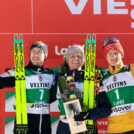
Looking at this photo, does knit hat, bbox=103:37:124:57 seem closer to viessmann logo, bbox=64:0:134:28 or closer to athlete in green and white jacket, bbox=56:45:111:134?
athlete in green and white jacket, bbox=56:45:111:134

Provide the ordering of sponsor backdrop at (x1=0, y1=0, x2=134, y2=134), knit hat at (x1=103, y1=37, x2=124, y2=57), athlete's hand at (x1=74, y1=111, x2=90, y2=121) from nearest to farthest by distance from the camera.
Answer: athlete's hand at (x1=74, y1=111, x2=90, y2=121)
knit hat at (x1=103, y1=37, x2=124, y2=57)
sponsor backdrop at (x1=0, y1=0, x2=134, y2=134)

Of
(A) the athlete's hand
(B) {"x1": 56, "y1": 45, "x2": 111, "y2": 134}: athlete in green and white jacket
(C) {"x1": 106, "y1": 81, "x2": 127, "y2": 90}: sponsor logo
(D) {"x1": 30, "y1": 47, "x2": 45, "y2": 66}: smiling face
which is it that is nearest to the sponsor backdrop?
(D) {"x1": 30, "y1": 47, "x2": 45, "y2": 66}: smiling face

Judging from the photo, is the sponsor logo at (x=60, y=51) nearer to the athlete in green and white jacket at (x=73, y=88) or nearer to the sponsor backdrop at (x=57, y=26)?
the sponsor backdrop at (x=57, y=26)

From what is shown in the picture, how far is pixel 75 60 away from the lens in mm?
3348

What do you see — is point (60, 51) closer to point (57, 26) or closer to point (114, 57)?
point (57, 26)

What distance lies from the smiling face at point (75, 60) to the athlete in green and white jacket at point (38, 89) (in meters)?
0.32

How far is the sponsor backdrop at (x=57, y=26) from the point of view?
4293mm

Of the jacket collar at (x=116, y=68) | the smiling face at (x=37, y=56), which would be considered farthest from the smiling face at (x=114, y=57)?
the smiling face at (x=37, y=56)

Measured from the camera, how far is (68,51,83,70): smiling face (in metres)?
3.35

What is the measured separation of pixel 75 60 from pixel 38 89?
0.60m

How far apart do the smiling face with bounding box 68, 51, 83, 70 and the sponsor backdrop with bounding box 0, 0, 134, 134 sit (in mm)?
954

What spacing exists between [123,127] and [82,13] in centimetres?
206

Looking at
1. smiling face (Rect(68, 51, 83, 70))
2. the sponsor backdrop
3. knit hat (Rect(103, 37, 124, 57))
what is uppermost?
the sponsor backdrop

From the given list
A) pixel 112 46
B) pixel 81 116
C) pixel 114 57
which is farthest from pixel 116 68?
pixel 81 116
